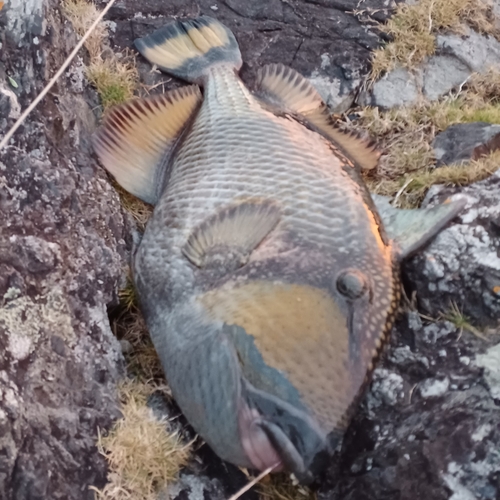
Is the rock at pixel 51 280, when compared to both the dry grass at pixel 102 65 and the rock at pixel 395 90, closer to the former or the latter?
the dry grass at pixel 102 65

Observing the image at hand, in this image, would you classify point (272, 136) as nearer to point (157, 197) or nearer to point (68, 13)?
point (157, 197)

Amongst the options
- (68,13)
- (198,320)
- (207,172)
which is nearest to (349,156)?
(207,172)

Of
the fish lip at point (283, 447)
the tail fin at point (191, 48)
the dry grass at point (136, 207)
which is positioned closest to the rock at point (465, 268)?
the fish lip at point (283, 447)

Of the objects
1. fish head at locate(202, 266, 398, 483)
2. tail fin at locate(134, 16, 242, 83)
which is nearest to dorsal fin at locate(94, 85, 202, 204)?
tail fin at locate(134, 16, 242, 83)

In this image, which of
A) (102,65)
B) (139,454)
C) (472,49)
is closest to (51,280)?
(139,454)

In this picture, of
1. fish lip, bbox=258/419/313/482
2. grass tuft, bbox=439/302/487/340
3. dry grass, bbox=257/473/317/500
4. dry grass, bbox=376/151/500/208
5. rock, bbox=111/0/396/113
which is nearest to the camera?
fish lip, bbox=258/419/313/482

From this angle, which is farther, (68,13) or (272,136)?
(68,13)

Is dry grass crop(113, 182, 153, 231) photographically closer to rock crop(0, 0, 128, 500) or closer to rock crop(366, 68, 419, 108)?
rock crop(0, 0, 128, 500)
